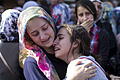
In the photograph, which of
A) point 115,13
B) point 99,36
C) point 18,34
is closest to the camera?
point 18,34

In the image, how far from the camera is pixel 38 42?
2.16m

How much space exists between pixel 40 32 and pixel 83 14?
4.68 feet

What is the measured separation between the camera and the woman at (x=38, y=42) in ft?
6.67

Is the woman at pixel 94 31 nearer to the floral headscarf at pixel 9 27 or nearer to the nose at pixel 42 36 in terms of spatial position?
the floral headscarf at pixel 9 27

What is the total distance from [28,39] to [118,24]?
3323 mm

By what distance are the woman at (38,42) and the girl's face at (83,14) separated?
120cm

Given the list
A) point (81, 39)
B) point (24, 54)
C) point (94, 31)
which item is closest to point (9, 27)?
point (24, 54)

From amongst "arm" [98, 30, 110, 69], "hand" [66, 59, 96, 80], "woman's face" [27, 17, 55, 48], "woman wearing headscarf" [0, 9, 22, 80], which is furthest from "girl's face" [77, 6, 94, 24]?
"hand" [66, 59, 96, 80]

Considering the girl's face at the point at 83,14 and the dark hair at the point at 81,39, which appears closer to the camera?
the dark hair at the point at 81,39

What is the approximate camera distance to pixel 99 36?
3607 millimetres

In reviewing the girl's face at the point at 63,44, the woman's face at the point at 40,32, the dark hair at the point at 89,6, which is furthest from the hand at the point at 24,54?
the dark hair at the point at 89,6

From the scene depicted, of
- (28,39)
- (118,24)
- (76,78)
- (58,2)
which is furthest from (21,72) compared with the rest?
(118,24)

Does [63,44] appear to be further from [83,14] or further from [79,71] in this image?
[83,14]

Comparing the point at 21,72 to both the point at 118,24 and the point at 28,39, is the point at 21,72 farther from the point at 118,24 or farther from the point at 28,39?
the point at 118,24
